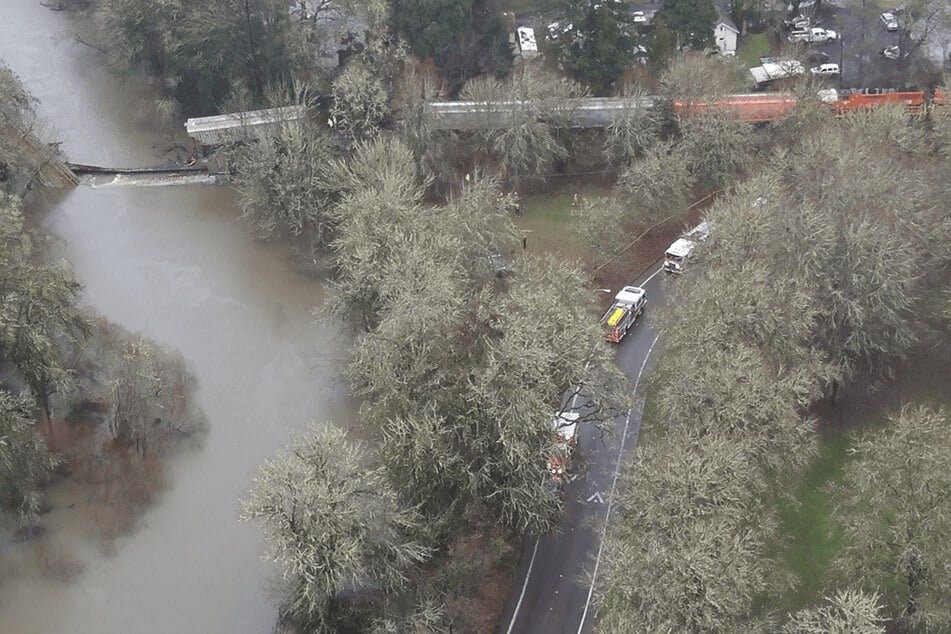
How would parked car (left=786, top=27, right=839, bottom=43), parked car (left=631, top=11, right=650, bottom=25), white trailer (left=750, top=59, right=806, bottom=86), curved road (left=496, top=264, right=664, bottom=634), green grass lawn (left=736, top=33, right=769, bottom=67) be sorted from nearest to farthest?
1. curved road (left=496, top=264, right=664, bottom=634)
2. white trailer (left=750, top=59, right=806, bottom=86)
3. green grass lawn (left=736, top=33, right=769, bottom=67)
4. parked car (left=786, top=27, right=839, bottom=43)
5. parked car (left=631, top=11, right=650, bottom=25)

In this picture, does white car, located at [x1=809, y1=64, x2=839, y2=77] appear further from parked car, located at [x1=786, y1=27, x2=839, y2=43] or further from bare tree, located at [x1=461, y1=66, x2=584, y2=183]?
bare tree, located at [x1=461, y1=66, x2=584, y2=183]

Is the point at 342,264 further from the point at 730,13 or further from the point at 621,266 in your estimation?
the point at 730,13

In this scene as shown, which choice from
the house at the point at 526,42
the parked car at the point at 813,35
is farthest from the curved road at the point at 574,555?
the parked car at the point at 813,35

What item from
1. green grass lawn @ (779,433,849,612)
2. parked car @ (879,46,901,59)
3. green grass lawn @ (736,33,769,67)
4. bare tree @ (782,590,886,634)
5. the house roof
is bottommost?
green grass lawn @ (779,433,849,612)

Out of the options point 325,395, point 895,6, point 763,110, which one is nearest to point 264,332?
point 325,395

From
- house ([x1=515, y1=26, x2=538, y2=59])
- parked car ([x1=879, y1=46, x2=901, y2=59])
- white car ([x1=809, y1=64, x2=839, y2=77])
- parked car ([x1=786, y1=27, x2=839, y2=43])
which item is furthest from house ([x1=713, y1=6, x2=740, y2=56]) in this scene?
house ([x1=515, y1=26, x2=538, y2=59])

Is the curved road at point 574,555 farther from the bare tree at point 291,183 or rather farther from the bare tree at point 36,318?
the bare tree at point 291,183

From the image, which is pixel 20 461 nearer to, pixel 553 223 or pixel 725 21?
pixel 553 223
